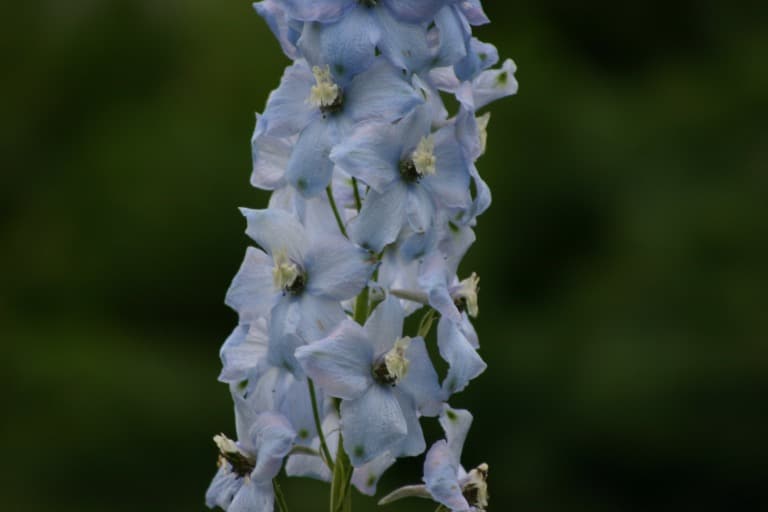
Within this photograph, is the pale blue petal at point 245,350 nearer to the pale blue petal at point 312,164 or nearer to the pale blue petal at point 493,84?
the pale blue petal at point 312,164

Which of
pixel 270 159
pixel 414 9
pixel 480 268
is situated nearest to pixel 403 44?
pixel 414 9

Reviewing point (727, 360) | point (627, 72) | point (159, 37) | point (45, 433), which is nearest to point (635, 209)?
point (727, 360)

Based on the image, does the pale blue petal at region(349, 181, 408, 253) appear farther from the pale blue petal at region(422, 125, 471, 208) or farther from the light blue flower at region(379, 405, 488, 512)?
the light blue flower at region(379, 405, 488, 512)

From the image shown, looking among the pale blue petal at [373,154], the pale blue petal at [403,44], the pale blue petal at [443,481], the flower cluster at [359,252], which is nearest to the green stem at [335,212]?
the flower cluster at [359,252]

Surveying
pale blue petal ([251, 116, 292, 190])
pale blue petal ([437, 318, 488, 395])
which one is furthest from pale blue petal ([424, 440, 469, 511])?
pale blue petal ([251, 116, 292, 190])

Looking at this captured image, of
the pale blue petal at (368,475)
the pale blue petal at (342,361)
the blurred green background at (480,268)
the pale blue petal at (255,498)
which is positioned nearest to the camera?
the pale blue petal at (342,361)

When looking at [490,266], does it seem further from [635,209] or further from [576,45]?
[576,45]
